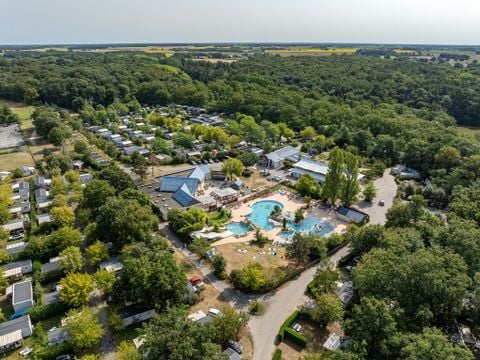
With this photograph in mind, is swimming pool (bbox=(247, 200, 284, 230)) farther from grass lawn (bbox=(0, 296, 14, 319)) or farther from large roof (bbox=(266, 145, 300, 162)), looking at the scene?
grass lawn (bbox=(0, 296, 14, 319))

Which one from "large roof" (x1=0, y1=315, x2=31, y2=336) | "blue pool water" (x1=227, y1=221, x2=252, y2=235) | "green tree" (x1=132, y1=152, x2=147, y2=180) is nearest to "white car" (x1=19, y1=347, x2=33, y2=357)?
"large roof" (x1=0, y1=315, x2=31, y2=336)

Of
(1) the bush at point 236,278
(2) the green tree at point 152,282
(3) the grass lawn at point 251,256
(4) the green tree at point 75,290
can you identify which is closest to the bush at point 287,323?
(1) the bush at point 236,278

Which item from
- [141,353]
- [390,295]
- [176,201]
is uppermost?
[390,295]

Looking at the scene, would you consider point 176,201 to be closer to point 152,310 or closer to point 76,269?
point 76,269

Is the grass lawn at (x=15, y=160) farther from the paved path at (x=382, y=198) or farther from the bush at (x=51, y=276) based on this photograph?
the paved path at (x=382, y=198)

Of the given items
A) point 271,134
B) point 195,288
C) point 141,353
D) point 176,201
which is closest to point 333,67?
point 271,134

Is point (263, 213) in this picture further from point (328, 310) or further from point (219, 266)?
point (328, 310)

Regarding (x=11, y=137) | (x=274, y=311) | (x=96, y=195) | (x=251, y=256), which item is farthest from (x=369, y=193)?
(x=11, y=137)
